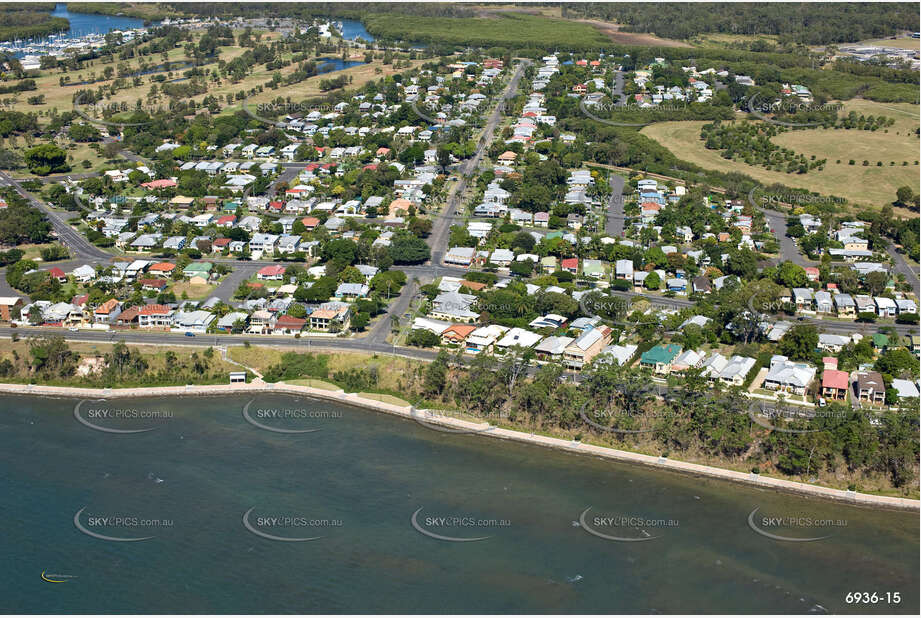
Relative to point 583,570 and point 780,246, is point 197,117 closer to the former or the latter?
point 780,246

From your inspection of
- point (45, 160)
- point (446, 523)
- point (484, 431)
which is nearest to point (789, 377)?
point (484, 431)

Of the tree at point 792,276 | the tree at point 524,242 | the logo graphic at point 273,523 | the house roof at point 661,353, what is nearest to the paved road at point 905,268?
the tree at point 792,276

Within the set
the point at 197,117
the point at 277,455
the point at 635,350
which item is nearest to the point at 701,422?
the point at 635,350

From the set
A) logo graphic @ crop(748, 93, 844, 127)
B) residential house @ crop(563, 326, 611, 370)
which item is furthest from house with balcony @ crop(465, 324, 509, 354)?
logo graphic @ crop(748, 93, 844, 127)

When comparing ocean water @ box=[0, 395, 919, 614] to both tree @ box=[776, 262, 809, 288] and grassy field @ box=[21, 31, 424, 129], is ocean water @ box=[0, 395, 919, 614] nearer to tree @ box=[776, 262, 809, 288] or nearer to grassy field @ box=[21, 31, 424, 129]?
tree @ box=[776, 262, 809, 288]

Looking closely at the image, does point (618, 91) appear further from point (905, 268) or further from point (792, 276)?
point (792, 276)

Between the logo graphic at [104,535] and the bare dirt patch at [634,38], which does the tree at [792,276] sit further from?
the bare dirt patch at [634,38]
